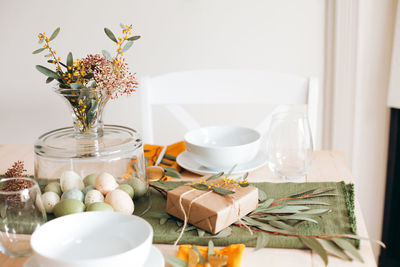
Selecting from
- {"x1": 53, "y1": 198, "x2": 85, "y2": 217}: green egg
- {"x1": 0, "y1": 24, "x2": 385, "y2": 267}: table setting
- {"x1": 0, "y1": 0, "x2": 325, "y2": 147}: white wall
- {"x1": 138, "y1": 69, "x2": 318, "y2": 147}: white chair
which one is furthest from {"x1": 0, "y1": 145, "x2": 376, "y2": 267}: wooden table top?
{"x1": 0, "y1": 0, "x2": 325, "y2": 147}: white wall

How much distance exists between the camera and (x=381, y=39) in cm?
189

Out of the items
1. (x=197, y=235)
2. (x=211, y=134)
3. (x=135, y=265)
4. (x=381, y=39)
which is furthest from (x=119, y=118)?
(x=135, y=265)

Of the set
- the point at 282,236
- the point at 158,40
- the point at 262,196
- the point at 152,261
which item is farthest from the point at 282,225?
the point at 158,40

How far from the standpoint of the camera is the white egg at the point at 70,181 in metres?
0.88

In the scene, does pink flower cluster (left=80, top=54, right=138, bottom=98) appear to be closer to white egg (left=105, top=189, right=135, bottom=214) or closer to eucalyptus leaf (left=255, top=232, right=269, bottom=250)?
white egg (left=105, top=189, right=135, bottom=214)

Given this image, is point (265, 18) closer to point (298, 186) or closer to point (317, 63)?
point (317, 63)

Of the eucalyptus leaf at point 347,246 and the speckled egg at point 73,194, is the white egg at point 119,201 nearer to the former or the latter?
the speckled egg at point 73,194

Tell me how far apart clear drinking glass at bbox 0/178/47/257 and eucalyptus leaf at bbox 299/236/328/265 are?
0.43 metres

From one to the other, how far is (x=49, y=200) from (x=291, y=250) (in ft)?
1.51

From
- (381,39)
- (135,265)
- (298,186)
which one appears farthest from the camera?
(381,39)

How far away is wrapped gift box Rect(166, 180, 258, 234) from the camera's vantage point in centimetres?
78

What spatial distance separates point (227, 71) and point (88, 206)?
0.87 m

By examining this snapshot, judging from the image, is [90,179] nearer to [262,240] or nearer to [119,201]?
[119,201]

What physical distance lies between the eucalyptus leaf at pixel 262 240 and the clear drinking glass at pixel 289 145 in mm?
329
